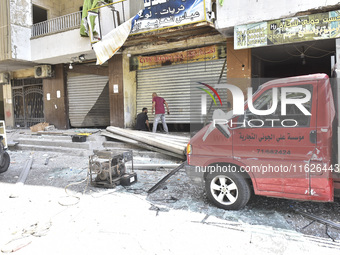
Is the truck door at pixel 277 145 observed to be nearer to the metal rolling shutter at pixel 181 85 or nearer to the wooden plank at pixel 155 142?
the wooden plank at pixel 155 142

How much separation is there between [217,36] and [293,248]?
782 cm

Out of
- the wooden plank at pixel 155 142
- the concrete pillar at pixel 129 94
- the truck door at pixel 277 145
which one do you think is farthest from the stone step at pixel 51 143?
the truck door at pixel 277 145

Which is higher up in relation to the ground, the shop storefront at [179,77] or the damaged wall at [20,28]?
the damaged wall at [20,28]

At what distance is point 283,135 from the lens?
3541 mm

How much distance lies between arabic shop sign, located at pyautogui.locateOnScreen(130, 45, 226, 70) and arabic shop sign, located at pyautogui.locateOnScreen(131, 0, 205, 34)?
1.87 metres

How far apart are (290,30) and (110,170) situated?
6.16 meters

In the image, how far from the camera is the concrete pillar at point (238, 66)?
8.61 m

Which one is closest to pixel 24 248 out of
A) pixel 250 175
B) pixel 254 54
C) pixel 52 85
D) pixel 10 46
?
pixel 250 175

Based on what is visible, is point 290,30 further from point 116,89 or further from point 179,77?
point 116,89

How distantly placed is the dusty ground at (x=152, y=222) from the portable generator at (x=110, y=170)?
143 millimetres

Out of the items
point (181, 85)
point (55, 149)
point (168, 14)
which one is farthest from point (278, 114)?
point (55, 149)

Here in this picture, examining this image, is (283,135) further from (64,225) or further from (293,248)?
(64,225)

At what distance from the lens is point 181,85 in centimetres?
1108

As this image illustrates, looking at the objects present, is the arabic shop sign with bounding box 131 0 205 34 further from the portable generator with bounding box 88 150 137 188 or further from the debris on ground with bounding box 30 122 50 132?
the debris on ground with bounding box 30 122 50 132
